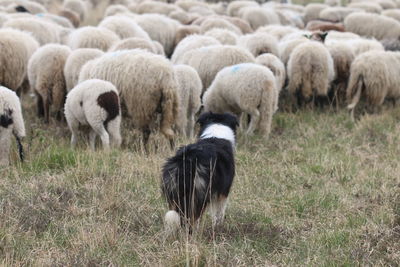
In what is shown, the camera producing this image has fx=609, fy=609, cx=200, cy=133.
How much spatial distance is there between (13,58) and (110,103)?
2.82 m

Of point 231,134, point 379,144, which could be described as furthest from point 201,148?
point 379,144

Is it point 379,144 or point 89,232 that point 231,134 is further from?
point 379,144

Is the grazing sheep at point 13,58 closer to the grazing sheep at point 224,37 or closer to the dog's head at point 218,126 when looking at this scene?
the grazing sheep at point 224,37

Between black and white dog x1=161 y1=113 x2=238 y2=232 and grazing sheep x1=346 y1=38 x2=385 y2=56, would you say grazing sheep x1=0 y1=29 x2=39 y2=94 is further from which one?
grazing sheep x1=346 y1=38 x2=385 y2=56

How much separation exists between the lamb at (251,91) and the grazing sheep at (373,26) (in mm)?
8551

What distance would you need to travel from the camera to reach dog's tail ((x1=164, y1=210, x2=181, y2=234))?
453 centimetres

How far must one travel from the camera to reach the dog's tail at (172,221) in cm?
453

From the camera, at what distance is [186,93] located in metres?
8.32

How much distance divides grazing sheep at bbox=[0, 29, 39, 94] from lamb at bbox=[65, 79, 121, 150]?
211cm

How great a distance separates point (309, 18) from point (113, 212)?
712 inches

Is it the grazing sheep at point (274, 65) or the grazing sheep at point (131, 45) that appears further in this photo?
the grazing sheep at point (274, 65)

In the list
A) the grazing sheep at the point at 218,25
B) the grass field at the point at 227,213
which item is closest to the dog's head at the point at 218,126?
the grass field at the point at 227,213

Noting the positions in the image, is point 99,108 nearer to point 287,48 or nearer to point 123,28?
point 123,28

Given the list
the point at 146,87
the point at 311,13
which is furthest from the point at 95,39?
the point at 311,13
